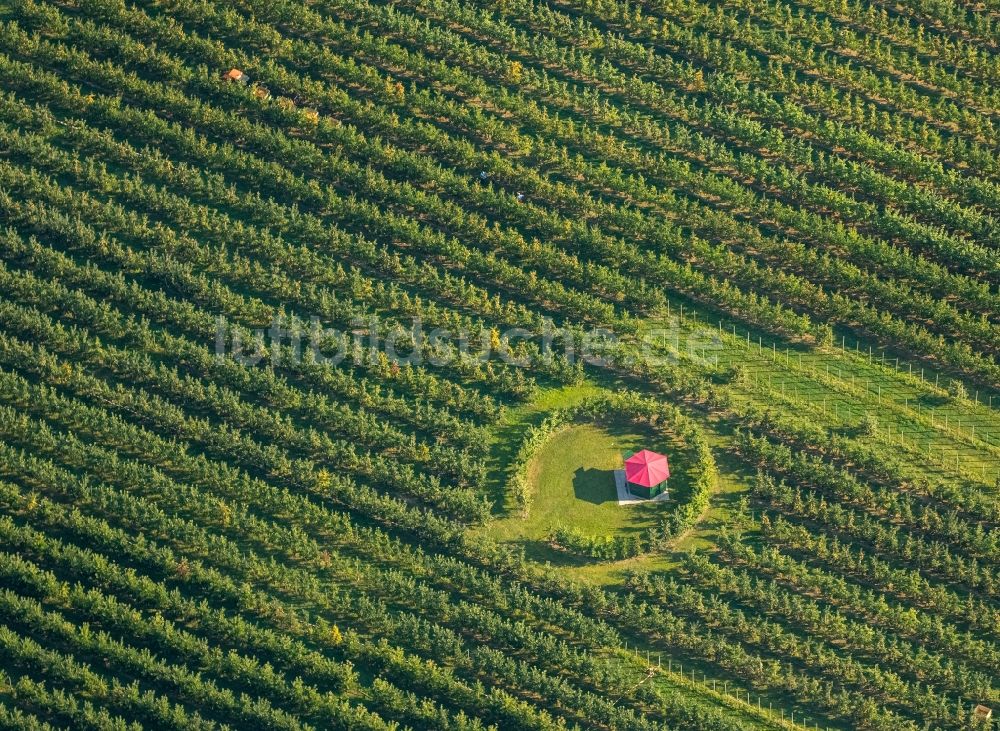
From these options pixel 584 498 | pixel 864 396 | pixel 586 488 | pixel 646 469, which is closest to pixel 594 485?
pixel 586 488

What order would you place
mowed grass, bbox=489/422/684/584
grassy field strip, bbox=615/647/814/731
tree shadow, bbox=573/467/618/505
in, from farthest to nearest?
tree shadow, bbox=573/467/618/505 < mowed grass, bbox=489/422/684/584 < grassy field strip, bbox=615/647/814/731

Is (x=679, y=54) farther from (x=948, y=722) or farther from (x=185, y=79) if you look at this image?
(x=948, y=722)

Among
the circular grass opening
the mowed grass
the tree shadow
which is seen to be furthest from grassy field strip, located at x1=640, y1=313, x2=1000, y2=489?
the tree shadow

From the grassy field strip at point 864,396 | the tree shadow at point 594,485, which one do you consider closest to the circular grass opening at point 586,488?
the tree shadow at point 594,485

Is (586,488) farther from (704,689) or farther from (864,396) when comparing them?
(864,396)

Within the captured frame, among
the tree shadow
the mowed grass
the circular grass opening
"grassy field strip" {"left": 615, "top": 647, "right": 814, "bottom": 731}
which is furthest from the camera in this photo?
the tree shadow

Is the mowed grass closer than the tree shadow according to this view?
Yes

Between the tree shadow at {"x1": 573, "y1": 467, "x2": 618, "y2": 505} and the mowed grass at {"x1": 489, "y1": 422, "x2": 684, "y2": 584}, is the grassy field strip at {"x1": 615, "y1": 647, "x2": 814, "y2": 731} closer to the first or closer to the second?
the mowed grass at {"x1": 489, "y1": 422, "x2": 684, "y2": 584}
